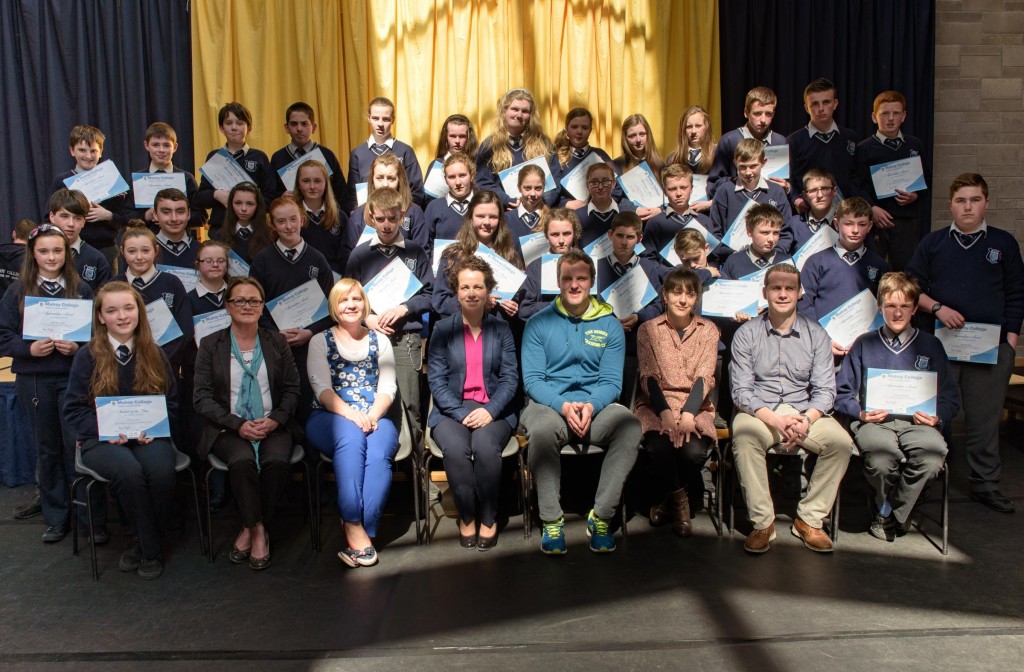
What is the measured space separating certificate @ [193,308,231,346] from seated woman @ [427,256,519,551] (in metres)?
1.12

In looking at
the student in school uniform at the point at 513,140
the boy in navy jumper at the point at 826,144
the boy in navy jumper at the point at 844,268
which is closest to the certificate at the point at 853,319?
the boy in navy jumper at the point at 844,268

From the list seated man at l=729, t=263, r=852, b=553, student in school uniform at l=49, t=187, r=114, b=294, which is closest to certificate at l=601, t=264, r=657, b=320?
seated man at l=729, t=263, r=852, b=553

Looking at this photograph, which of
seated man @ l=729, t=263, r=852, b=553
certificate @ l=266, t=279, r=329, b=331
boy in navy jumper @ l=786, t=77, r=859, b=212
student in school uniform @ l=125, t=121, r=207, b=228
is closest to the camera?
seated man @ l=729, t=263, r=852, b=553

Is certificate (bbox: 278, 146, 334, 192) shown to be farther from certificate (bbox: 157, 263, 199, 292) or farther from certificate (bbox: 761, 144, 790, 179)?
certificate (bbox: 761, 144, 790, 179)

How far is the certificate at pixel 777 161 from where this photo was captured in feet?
17.5

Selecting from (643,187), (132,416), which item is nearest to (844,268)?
(643,187)

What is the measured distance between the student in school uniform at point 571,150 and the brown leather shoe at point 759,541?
236cm

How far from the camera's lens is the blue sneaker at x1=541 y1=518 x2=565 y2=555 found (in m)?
3.93

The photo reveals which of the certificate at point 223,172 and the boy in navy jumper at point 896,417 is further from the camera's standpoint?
the certificate at point 223,172

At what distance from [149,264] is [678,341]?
2.74 m

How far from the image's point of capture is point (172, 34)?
6516mm

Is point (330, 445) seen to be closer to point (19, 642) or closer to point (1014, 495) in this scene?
point (19, 642)

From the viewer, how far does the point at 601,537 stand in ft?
13.0

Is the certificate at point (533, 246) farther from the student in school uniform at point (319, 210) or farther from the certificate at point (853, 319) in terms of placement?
the certificate at point (853, 319)
